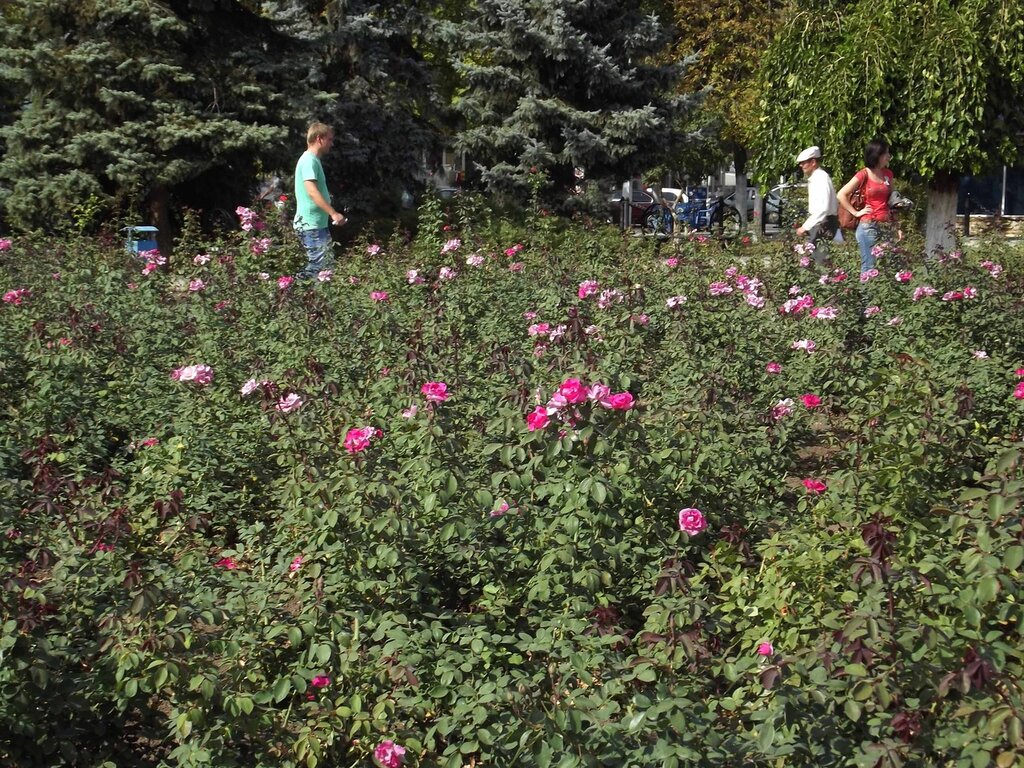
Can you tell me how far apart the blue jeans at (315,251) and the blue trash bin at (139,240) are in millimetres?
1212

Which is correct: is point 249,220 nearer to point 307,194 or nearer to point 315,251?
point 307,194

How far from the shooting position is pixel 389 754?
2502 mm

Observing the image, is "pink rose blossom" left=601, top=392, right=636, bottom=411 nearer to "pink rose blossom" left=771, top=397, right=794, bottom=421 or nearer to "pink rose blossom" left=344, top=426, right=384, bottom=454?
"pink rose blossom" left=344, top=426, right=384, bottom=454

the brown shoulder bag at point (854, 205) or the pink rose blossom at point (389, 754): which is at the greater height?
the brown shoulder bag at point (854, 205)

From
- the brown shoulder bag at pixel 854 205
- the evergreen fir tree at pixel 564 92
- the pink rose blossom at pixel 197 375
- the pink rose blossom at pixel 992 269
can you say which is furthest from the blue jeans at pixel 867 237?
the evergreen fir tree at pixel 564 92

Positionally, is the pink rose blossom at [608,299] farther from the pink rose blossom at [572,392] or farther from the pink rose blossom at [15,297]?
the pink rose blossom at [15,297]

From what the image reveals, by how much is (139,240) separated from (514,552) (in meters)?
8.91

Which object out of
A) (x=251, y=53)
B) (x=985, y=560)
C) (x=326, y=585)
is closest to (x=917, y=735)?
(x=985, y=560)

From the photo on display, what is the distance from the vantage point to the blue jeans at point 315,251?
308 inches

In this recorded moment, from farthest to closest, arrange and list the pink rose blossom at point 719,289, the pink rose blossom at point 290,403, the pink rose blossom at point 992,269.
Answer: the pink rose blossom at point 992,269
the pink rose blossom at point 719,289
the pink rose blossom at point 290,403

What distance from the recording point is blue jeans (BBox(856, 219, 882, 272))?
797 cm

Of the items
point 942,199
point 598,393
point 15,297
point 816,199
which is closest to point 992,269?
point 816,199

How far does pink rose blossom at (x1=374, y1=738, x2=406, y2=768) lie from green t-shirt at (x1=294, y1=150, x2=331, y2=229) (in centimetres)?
599

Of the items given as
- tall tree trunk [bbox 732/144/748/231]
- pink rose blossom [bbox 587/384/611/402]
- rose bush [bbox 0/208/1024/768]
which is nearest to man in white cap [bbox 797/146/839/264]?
rose bush [bbox 0/208/1024/768]
